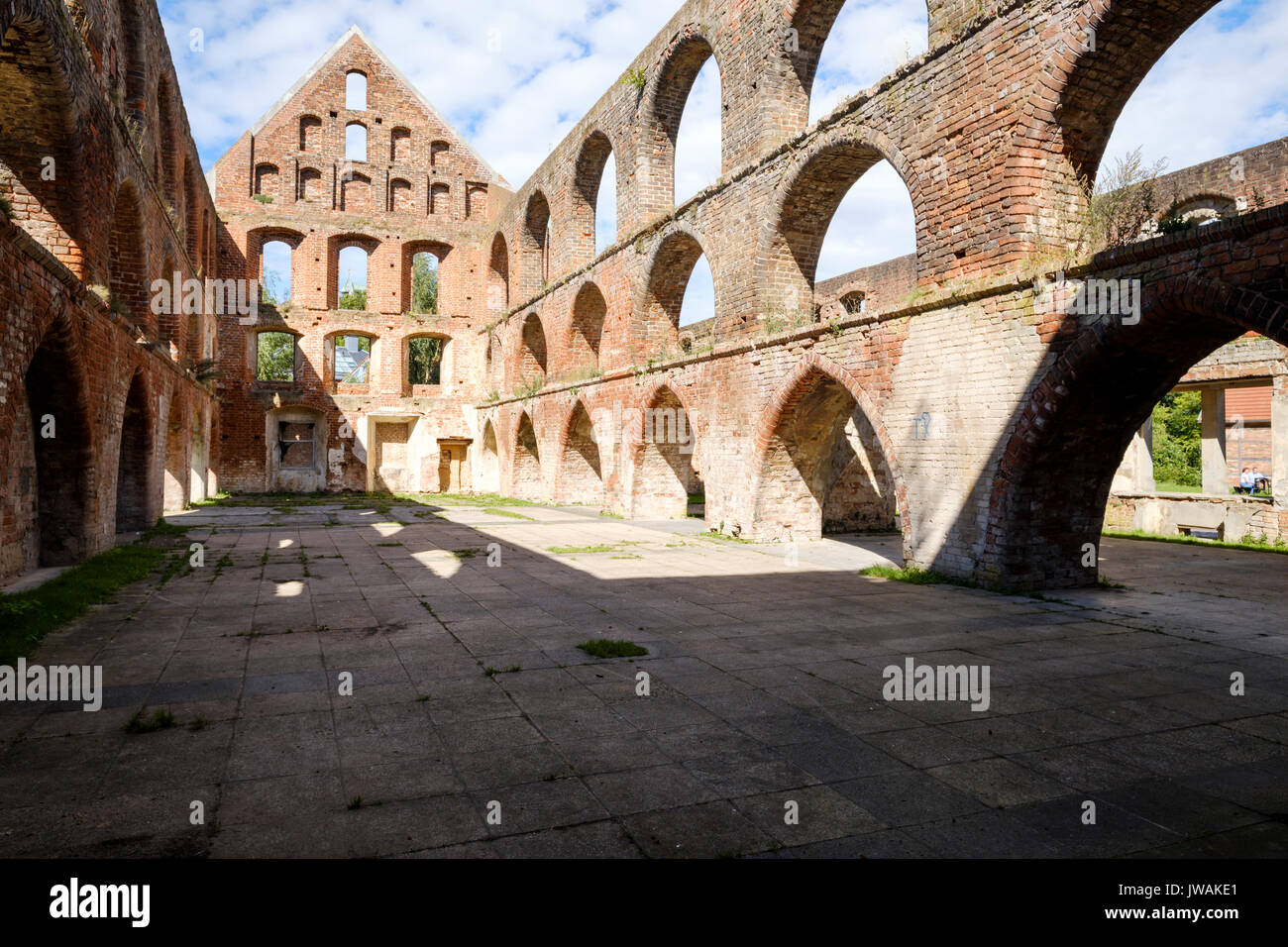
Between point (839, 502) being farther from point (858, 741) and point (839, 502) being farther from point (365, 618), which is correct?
point (858, 741)

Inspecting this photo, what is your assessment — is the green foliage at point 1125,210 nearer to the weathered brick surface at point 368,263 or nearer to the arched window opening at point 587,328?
the arched window opening at point 587,328

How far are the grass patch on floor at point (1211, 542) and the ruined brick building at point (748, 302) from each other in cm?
67

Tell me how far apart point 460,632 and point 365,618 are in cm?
112

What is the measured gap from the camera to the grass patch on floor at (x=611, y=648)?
5.80 m

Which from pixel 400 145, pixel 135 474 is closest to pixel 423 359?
pixel 400 145

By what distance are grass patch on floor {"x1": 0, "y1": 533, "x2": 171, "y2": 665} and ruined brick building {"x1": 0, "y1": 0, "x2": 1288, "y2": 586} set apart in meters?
0.64

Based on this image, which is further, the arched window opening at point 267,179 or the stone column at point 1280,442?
the arched window opening at point 267,179

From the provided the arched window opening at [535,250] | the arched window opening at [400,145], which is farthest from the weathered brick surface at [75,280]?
the arched window opening at [400,145]

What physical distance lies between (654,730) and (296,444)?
27.3 meters
